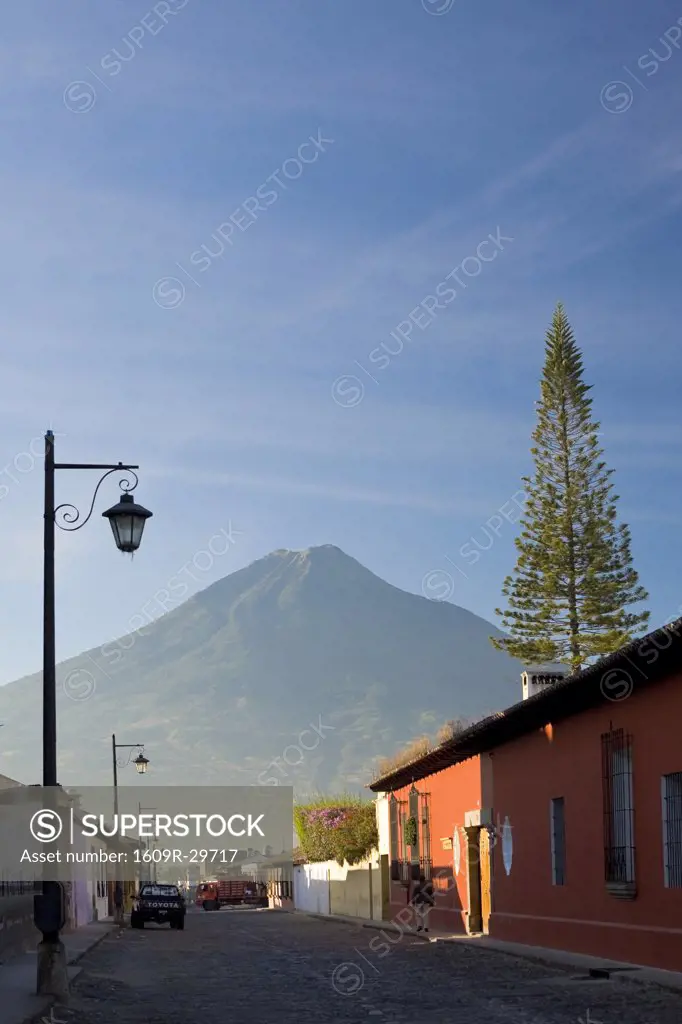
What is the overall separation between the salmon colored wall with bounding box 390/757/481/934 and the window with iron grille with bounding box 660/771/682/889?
11.7 meters

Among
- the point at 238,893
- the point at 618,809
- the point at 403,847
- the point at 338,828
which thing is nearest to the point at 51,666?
the point at 618,809

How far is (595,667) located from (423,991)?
4626 millimetres

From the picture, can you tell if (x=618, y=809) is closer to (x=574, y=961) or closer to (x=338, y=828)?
(x=574, y=961)

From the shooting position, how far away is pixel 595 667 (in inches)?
734

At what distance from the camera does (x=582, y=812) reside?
73.1 ft

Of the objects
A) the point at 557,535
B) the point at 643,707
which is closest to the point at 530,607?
the point at 557,535

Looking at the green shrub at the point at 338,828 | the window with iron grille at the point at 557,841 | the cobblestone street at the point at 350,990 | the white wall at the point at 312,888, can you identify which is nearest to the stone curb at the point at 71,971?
the cobblestone street at the point at 350,990

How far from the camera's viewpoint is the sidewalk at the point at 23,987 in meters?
14.7

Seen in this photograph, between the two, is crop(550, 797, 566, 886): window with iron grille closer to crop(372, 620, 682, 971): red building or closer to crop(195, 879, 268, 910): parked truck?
crop(372, 620, 682, 971): red building

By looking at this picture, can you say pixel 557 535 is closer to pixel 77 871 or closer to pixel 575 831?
pixel 77 871

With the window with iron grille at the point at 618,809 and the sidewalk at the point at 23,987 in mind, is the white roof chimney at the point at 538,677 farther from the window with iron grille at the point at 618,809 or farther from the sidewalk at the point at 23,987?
the window with iron grille at the point at 618,809

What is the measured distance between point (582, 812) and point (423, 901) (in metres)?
15.6

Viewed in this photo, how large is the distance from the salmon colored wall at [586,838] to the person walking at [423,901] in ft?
24.7

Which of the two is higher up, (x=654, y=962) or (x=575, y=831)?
(x=575, y=831)
